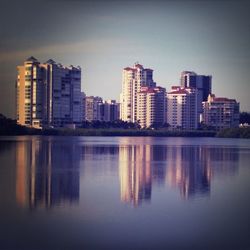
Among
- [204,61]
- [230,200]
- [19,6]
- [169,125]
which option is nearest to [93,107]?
[169,125]

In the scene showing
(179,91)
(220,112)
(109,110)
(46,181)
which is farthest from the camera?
(109,110)

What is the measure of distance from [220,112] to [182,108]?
0.99 meters

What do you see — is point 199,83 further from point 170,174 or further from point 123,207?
point 123,207

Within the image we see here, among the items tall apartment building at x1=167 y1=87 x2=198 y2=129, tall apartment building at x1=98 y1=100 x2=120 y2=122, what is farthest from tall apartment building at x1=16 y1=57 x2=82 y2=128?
tall apartment building at x1=167 y1=87 x2=198 y2=129

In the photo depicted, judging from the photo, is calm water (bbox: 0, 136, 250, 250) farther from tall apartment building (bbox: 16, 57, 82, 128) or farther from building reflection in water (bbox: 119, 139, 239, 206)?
tall apartment building (bbox: 16, 57, 82, 128)

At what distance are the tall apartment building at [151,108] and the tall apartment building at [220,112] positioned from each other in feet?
3.03

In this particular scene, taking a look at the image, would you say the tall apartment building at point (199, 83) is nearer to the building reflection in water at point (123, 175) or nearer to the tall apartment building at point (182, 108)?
the tall apartment building at point (182, 108)

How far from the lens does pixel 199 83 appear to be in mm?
7883

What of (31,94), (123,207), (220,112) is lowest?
(123,207)

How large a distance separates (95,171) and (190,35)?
2252 mm

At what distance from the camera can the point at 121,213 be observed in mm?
4141

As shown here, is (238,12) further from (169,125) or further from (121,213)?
(169,125)

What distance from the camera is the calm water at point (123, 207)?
3646 millimetres

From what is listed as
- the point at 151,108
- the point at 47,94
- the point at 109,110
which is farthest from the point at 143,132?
the point at 47,94
